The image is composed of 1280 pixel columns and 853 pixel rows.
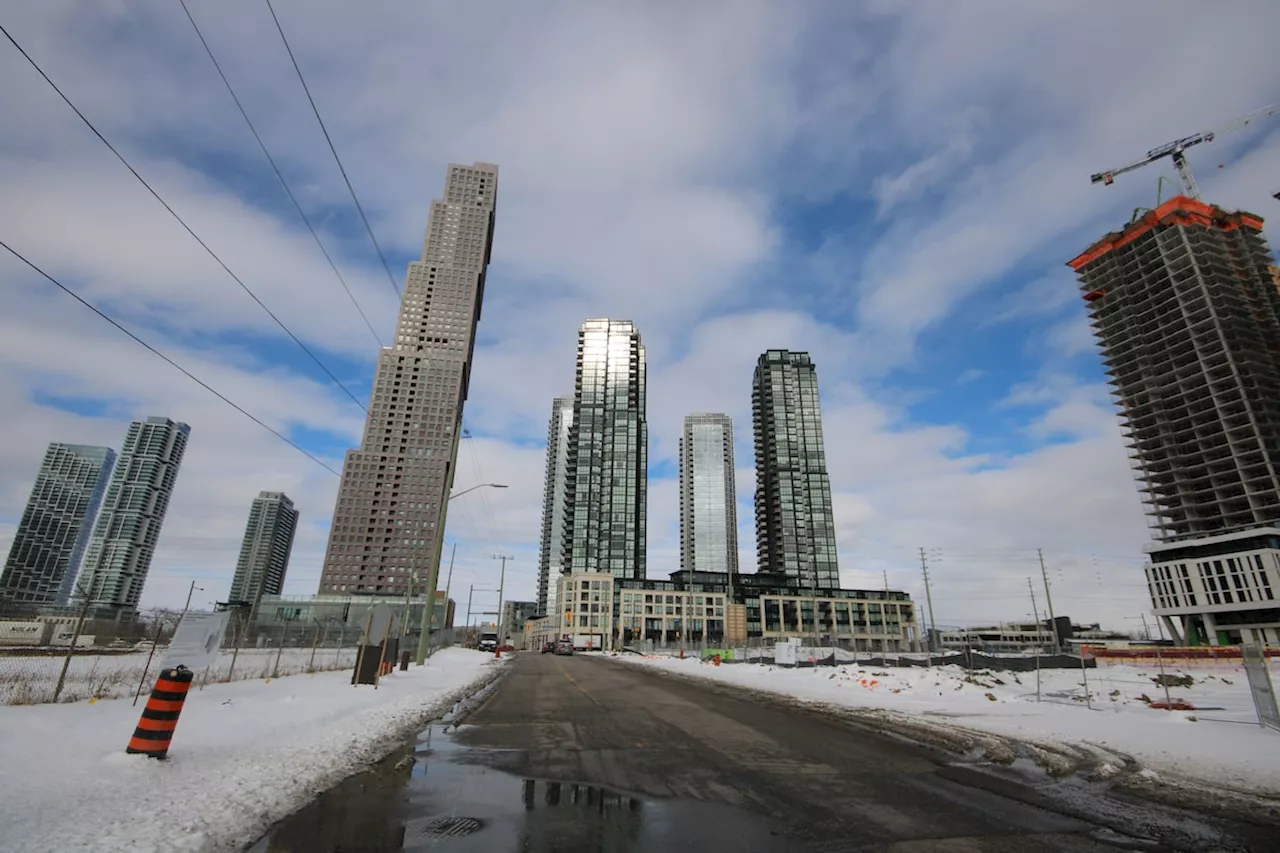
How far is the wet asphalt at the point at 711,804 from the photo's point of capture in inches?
217

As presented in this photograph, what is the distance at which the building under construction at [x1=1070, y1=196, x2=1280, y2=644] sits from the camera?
103 metres


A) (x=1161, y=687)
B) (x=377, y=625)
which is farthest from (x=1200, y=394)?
(x=377, y=625)

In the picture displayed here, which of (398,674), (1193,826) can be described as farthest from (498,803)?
(398,674)

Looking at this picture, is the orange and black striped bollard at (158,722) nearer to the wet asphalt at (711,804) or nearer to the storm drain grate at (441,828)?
the wet asphalt at (711,804)

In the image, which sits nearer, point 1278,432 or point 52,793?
point 52,793

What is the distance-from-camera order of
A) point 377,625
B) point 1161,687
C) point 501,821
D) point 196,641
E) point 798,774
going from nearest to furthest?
1. point 501,821
2. point 798,774
3. point 196,641
4. point 377,625
5. point 1161,687

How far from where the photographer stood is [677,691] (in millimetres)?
23094

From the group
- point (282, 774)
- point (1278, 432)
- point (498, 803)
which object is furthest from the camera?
point (1278, 432)

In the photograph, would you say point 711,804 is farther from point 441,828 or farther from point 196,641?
point 196,641

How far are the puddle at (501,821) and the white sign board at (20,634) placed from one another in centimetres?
4183

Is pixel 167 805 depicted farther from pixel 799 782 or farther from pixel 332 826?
pixel 799 782

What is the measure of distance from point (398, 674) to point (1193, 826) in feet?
92.9

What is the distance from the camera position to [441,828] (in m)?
5.90

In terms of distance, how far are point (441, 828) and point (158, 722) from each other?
4.78 m
